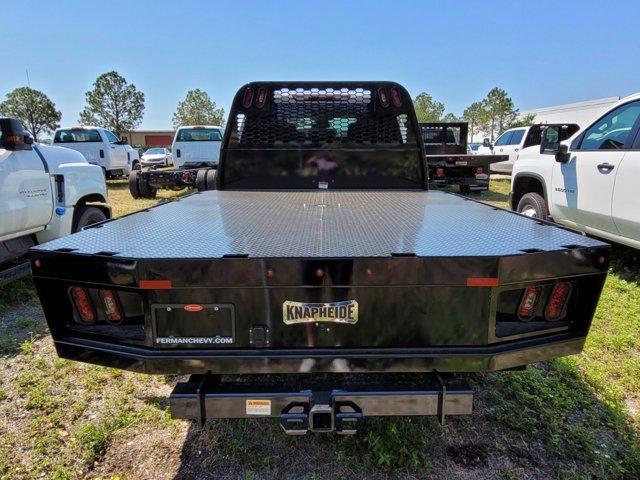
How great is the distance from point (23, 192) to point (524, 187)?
654 cm

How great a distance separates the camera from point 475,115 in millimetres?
62000

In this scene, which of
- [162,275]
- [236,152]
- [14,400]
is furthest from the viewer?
[236,152]

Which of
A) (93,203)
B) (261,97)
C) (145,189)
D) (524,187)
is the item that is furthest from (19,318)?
(145,189)

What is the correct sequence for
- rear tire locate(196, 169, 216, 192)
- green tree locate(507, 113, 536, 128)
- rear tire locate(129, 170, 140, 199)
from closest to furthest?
rear tire locate(196, 169, 216, 192)
rear tire locate(129, 170, 140, 199)
green tree locate(507, 113, 536, 128)

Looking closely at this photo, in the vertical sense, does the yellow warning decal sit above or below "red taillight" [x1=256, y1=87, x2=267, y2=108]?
below

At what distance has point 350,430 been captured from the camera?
6.06ft

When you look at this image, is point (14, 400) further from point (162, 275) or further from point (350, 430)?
point (350, 430)

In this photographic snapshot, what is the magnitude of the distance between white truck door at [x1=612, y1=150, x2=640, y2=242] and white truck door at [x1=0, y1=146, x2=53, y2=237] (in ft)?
20.0

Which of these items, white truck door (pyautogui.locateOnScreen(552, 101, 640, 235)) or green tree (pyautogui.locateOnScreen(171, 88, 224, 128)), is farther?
green tree (pyautogui.locateOnScreen(171, 88, 224, 128))

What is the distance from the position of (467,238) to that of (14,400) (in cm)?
306

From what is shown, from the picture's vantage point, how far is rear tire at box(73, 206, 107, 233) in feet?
17.7

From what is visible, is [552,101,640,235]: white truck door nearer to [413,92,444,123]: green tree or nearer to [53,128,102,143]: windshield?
[53,128,102,143]: windshield

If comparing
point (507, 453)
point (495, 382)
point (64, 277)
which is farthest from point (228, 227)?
point (495, 382)

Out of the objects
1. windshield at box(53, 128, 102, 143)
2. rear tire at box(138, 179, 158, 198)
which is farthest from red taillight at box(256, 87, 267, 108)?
windshield at box(53, 128, 102, 143)
